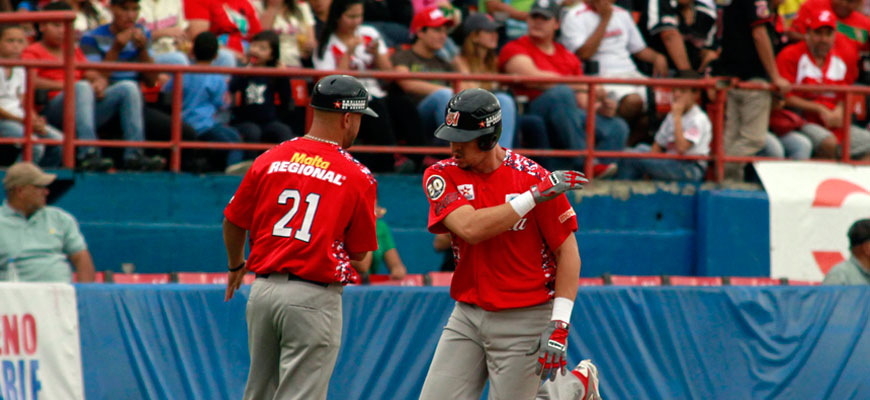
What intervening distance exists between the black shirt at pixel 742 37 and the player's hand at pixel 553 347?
291 inches

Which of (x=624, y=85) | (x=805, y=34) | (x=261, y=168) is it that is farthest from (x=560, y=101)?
(x=261, y=168)

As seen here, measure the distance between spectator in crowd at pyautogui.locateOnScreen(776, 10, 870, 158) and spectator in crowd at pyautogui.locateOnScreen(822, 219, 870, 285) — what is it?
2.88 m

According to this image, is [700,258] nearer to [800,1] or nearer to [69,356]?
[800,1]

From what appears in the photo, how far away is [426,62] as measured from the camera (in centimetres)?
1116

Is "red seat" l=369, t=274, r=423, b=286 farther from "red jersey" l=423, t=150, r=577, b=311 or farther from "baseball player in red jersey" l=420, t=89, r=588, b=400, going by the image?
"red jersey" l=423, t=150, r=577, b=311

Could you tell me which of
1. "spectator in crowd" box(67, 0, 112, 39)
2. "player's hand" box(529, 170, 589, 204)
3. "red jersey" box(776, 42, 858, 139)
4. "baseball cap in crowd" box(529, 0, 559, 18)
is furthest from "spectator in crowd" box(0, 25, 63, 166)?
"red jersey" box(776, 42, 858, 139)

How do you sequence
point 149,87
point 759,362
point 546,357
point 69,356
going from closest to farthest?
point 546,357 → point 69,356 → point 759,362 → point 149,87

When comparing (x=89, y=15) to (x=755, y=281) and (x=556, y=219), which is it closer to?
(x=755, y=281)

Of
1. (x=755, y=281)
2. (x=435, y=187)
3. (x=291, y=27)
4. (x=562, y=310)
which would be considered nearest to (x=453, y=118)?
(x=435, y=187)

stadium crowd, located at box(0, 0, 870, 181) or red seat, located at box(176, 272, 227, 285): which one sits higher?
stadium crowd, located at box(0, 0, 870, 181)

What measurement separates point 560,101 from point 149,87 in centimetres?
389

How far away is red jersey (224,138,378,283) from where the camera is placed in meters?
5.48

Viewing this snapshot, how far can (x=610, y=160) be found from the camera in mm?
11500

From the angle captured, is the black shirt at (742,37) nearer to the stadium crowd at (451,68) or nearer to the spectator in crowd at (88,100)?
the stadium crowd at (451,68)
